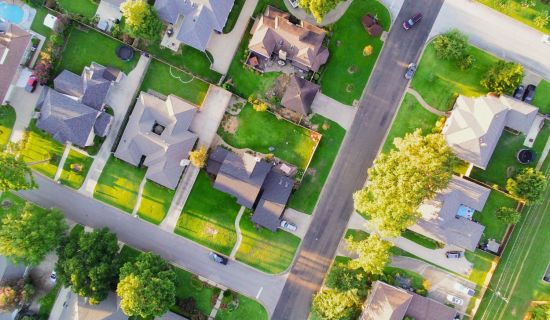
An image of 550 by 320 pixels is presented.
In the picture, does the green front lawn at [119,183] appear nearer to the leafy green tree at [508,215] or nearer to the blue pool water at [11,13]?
the blue pool water at [11,13]

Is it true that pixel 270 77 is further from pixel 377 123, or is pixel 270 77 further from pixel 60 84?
pixel 60 84

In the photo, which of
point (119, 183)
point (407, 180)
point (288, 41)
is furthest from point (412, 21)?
point (119, 183)

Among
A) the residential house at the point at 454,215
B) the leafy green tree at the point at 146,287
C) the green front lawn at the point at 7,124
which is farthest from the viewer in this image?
the green front lawn at the point at 7,124

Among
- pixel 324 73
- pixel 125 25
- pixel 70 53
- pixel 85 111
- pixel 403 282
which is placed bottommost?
pixel 403 282

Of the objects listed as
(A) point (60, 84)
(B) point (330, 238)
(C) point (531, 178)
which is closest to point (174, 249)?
(B) point (330, 238)


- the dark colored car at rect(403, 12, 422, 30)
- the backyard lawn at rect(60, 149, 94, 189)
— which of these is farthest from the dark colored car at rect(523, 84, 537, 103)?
the backyard lawn at rect(60, 149, 94, 189)

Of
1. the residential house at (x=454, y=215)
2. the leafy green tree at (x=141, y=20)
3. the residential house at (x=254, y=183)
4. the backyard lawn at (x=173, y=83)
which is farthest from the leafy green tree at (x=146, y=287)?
the residential house at (x=454, y=215)

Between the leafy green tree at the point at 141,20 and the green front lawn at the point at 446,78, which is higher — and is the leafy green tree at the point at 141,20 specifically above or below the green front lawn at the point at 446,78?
below

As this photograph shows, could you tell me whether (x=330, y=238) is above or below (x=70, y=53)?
below
